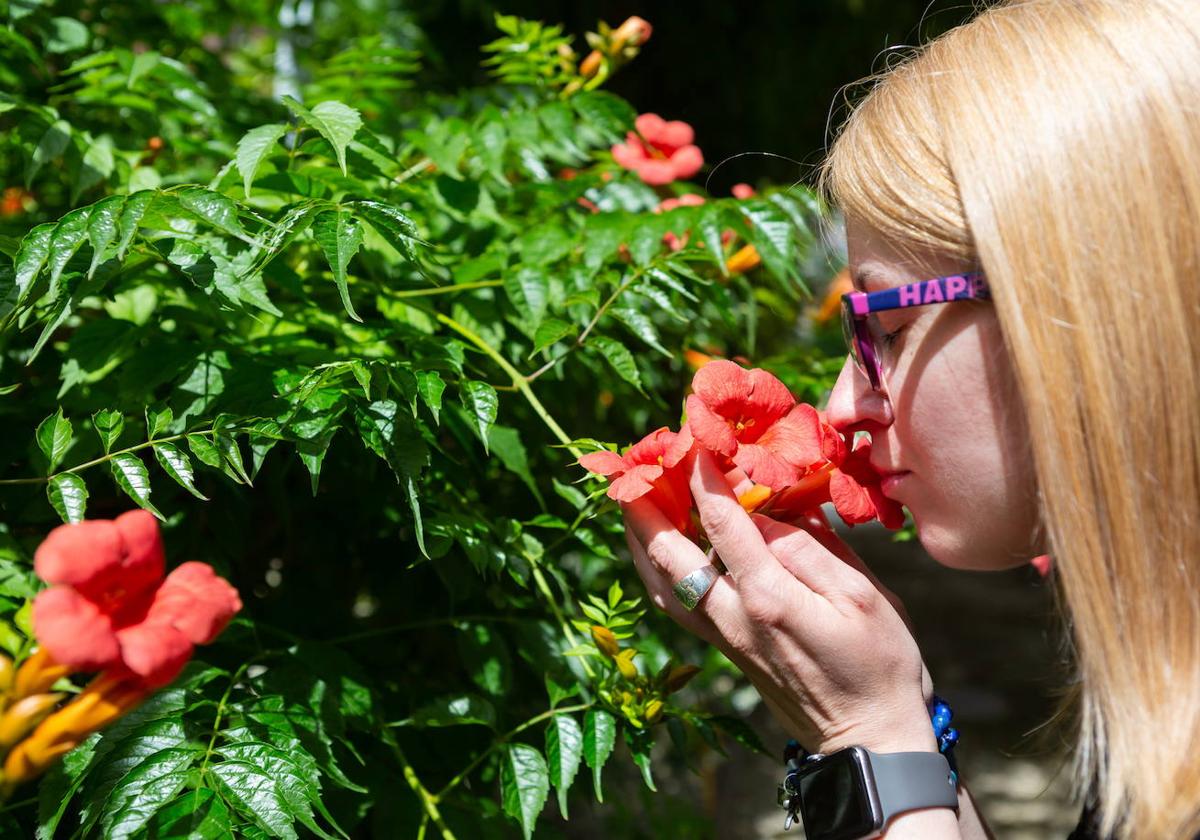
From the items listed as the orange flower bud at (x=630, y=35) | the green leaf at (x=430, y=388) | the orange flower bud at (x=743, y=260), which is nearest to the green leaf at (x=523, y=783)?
the green leaf at (x=430, y=388)

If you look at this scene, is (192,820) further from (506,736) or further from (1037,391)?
(1037,391)

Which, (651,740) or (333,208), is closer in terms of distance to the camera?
(333,208)

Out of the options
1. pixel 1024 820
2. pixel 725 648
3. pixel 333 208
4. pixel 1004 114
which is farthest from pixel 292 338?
pixel 1024 820

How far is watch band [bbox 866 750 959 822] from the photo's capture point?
1.38 metres

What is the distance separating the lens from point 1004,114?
4.12ft

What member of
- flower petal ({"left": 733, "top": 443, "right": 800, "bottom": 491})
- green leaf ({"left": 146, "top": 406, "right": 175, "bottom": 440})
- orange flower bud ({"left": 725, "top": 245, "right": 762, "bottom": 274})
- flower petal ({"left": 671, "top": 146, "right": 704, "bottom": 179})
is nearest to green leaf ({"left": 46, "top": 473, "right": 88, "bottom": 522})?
green leaf ({"left": 146, "top": 406, "right": 175, "bottom": 440})

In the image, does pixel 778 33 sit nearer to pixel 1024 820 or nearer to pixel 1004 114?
pixel 1004 114

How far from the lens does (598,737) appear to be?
5.04 feet

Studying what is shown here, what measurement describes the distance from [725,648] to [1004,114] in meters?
0.83

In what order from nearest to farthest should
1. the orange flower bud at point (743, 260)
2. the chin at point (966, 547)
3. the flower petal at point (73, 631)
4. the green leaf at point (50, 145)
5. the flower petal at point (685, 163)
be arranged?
the flower petal at point (73, 631)
the chin at point (966, 547)
the green leaf at point (50, 145)
the orange flower bud at point (743, 260)
the flower petal at point (685, 163)

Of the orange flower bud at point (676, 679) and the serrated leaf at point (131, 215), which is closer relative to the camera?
the serrated leaf at point (131, 215)

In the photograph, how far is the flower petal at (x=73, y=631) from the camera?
982 millimetres

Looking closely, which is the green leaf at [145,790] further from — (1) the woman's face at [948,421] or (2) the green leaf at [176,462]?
(1) the woman's face at [948,421]

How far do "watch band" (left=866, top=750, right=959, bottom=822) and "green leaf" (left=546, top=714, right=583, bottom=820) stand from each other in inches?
17.5
